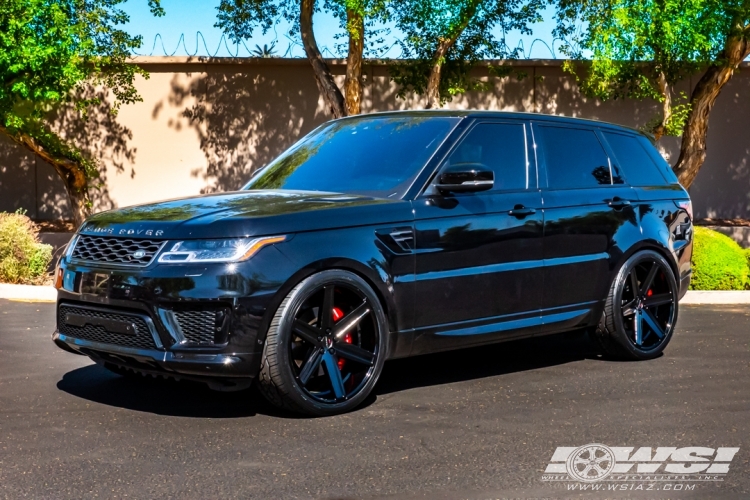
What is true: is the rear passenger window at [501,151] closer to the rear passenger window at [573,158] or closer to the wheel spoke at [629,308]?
the rear passenger window at [573,158]

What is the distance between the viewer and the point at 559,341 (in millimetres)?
9281

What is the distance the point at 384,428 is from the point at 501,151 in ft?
7.68

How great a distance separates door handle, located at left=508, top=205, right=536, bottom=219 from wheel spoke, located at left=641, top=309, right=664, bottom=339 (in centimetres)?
157

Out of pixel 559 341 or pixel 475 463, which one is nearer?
pixel 475 463

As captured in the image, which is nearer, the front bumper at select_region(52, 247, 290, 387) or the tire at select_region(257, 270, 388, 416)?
the front bumper at select_region(52, 247, 290, 387)

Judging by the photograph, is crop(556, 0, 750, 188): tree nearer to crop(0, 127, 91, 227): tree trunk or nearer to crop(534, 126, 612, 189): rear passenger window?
crop(534, 126, 612, 189): rear passenger window

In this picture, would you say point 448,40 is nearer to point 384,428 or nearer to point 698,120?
point 698,120

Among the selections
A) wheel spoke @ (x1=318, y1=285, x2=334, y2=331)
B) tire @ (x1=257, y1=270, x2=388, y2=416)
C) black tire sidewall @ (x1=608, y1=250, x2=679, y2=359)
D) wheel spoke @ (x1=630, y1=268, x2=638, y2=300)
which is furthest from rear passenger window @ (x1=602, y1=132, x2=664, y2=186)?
wheel spoke @ (x1=318, y1=285, x2=334, y2=331)

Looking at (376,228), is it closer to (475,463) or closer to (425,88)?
(475,463)

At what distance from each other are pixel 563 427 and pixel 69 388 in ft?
10.6

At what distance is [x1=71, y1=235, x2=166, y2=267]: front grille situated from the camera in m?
5.89

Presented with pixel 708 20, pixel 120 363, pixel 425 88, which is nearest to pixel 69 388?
pixel 120 363

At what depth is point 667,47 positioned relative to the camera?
1463cm

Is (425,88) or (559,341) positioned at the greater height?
(425,88)
